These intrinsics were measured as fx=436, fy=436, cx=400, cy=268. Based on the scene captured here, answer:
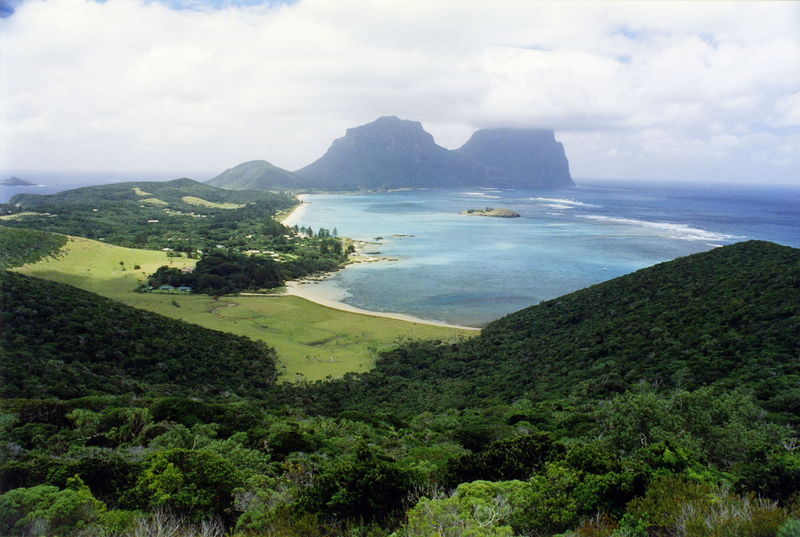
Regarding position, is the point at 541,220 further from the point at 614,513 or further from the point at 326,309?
the point at 614,513

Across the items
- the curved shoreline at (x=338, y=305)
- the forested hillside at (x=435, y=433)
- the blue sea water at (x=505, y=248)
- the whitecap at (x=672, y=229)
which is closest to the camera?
the forested hillside at (x=435, y=433)

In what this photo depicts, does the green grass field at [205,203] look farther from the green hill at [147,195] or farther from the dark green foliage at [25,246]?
the dark green foliage at [25,246]

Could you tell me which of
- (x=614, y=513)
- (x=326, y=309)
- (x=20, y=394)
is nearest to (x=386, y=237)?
(x=326, y=309)

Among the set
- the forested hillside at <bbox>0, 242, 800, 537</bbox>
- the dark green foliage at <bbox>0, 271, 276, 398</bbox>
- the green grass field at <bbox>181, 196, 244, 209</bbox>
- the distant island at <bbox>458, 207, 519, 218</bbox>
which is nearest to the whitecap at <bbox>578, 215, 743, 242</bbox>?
the distant island at <bbox>458, 207, 519, 218</bbox>

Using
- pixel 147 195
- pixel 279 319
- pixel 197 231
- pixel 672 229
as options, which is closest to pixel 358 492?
pixel 279 319

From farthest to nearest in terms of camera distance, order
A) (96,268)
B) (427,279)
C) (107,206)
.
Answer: (107,206)
(427,279)
(96,268)

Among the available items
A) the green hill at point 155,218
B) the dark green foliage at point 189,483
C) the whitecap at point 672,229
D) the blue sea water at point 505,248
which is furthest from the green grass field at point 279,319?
the whitecap at point 672,229
